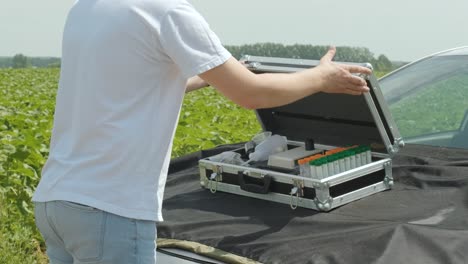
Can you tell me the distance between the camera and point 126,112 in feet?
7.29

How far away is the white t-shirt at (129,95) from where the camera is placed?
2176mm

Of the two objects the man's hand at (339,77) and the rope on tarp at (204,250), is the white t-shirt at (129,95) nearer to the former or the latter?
the rope on tarp at (204,250)

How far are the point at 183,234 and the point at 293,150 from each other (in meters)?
0.70

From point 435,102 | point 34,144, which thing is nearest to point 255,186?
point 435,102

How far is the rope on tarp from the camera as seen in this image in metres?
2.47

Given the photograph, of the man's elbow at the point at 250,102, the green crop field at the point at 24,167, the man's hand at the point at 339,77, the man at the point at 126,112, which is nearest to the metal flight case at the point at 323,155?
the man's hand at the point at 339,77

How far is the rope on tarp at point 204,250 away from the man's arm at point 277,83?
1.56 feet

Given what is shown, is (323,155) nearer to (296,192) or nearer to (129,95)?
(296,192)

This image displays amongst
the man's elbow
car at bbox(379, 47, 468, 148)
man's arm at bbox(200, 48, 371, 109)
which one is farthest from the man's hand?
car at bbox(379, 47, 468, 148)

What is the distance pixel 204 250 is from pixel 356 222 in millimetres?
495

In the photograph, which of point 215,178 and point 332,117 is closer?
point 215,178

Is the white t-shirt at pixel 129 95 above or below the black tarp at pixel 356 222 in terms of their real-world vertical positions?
above

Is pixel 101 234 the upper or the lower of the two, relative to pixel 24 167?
upper

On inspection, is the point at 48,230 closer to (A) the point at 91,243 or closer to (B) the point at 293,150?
(A) the point at 91,243
